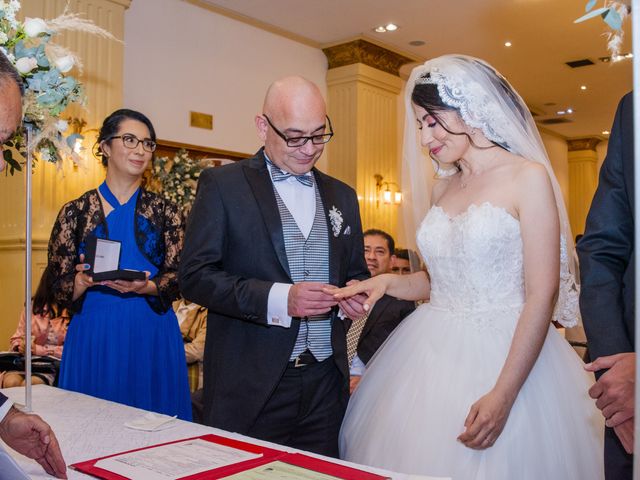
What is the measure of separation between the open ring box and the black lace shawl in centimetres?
14

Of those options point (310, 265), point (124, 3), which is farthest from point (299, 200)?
point (124, 3)

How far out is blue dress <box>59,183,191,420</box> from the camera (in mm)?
3086

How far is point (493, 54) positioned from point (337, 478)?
10434 mm

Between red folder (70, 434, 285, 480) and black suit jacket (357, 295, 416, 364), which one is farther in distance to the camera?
black suit jacket (357, 295, 416, 364)

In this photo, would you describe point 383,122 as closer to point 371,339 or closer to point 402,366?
point 371,339

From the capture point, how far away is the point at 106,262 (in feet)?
9.93

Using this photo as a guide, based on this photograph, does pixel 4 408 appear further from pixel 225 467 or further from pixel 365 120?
pixel 365 120

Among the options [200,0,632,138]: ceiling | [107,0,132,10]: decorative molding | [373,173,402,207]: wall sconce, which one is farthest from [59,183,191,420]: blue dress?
[373,173,402,207]: wall sconce

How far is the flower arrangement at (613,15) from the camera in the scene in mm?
949

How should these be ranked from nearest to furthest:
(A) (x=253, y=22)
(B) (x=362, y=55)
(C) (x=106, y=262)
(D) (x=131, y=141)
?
(C) (x=106, y=262) < (D) (x=131, y=141) < (A) (x=253, y=22) < (B) (x=362, y=55)

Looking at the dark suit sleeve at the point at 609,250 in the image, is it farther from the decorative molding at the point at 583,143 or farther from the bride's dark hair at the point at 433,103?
the decorative molding at the point at 583,143

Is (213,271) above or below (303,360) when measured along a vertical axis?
above

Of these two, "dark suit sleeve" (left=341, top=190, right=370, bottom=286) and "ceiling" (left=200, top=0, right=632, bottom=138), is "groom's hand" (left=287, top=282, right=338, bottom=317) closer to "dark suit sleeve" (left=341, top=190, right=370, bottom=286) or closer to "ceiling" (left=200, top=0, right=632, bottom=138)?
"dark suit sleeve" (left=341, top=190, right=370, bottom=286)

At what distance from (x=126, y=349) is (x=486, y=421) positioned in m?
1.76
